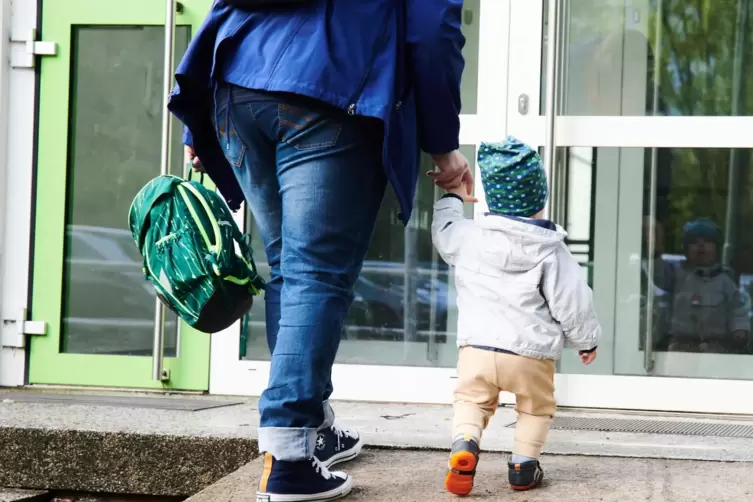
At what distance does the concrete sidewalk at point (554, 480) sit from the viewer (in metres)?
2.48

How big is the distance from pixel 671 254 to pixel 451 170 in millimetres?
2101

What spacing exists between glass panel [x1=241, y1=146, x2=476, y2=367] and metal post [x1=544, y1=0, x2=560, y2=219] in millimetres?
557

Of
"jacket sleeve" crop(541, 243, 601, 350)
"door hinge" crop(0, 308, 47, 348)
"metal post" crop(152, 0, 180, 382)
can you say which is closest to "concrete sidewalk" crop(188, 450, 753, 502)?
"jacket sleeve" crop(541, 243, 601, 350)

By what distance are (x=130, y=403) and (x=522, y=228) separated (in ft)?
7.23

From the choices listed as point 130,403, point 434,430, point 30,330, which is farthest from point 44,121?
point 434,430

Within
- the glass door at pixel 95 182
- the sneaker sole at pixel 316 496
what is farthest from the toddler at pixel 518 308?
the glass door at pixel 95 182

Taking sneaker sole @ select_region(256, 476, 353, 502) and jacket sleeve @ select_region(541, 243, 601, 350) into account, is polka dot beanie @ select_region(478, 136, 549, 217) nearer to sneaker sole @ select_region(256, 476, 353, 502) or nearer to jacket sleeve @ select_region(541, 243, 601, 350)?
jacket sleeve @ select_region(541, 243, 601, 350)

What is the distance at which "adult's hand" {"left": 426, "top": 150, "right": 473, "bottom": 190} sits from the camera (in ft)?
8.46

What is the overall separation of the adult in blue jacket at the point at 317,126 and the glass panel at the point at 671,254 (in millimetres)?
2239

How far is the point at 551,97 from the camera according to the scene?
4316 mm

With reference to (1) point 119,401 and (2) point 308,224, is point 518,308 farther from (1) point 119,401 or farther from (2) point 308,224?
(1) point 119,401

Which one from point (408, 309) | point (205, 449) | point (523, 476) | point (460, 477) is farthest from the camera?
point (408, 309)

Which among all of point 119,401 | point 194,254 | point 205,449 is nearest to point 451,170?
point 194,254

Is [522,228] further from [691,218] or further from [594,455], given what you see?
[691,218]
